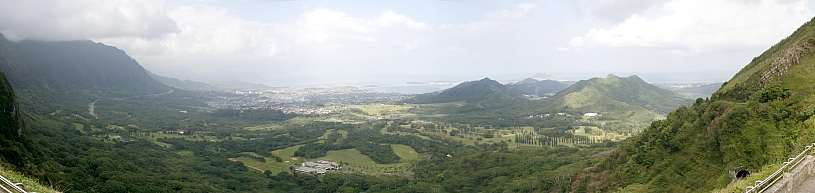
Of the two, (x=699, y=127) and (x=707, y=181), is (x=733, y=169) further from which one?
(x=699, y=127)

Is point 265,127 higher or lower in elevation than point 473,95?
lower

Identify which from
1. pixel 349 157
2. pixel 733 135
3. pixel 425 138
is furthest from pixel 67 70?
pixel 733 135

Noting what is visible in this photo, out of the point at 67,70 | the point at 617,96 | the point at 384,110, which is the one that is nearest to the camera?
the point at 617,96

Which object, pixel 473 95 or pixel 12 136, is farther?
pixel 473 95

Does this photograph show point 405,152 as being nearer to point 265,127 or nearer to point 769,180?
point 265,127

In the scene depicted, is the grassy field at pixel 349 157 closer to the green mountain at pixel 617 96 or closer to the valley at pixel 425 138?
the valley at pixel 425 138

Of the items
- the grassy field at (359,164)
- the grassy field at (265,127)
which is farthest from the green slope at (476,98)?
the grassy field at (359,164)
